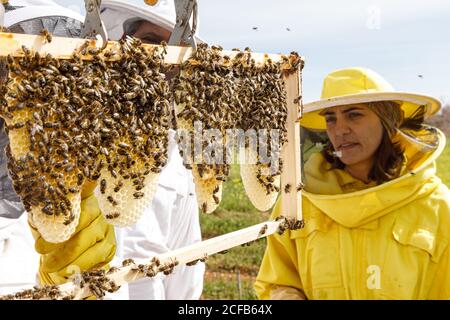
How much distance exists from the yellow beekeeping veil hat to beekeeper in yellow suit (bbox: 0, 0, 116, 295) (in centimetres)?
207

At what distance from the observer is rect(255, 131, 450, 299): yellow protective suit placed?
3949 mm

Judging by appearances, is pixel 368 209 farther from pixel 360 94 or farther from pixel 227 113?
pixel 227 113

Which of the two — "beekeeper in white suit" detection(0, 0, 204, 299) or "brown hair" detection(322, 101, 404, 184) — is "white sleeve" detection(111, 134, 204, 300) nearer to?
"beekeeper in white suit" detection(0, 0, 204, 299)

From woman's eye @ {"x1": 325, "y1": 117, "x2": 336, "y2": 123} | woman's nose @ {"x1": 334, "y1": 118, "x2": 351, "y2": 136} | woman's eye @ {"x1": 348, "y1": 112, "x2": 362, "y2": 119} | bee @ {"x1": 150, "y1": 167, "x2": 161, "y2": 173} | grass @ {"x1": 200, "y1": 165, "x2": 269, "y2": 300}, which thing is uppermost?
woman's eye @ {"x1": 348, "y1": 112, "x2": 362, "y2": 119}

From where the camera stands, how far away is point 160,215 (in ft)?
13.4

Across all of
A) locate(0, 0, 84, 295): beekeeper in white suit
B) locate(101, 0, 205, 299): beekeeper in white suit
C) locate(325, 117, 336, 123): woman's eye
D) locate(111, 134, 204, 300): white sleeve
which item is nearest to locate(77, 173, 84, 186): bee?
locate(0, 0, 84, 295): beekeeper in white suit

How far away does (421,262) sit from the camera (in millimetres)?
3953

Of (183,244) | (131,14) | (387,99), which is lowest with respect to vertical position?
(183,244)

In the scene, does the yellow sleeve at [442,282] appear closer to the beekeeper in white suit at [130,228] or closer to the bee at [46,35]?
the beekeeper in white suit at [130,228]

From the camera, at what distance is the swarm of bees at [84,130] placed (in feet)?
6.37

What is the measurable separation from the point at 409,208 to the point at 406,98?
0.91 meters

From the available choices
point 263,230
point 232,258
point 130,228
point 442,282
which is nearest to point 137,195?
point 263,230

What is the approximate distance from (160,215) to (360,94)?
1.86 meters

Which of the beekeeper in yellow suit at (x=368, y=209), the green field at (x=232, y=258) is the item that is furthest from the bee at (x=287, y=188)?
the green field at (x=232, y=258)
